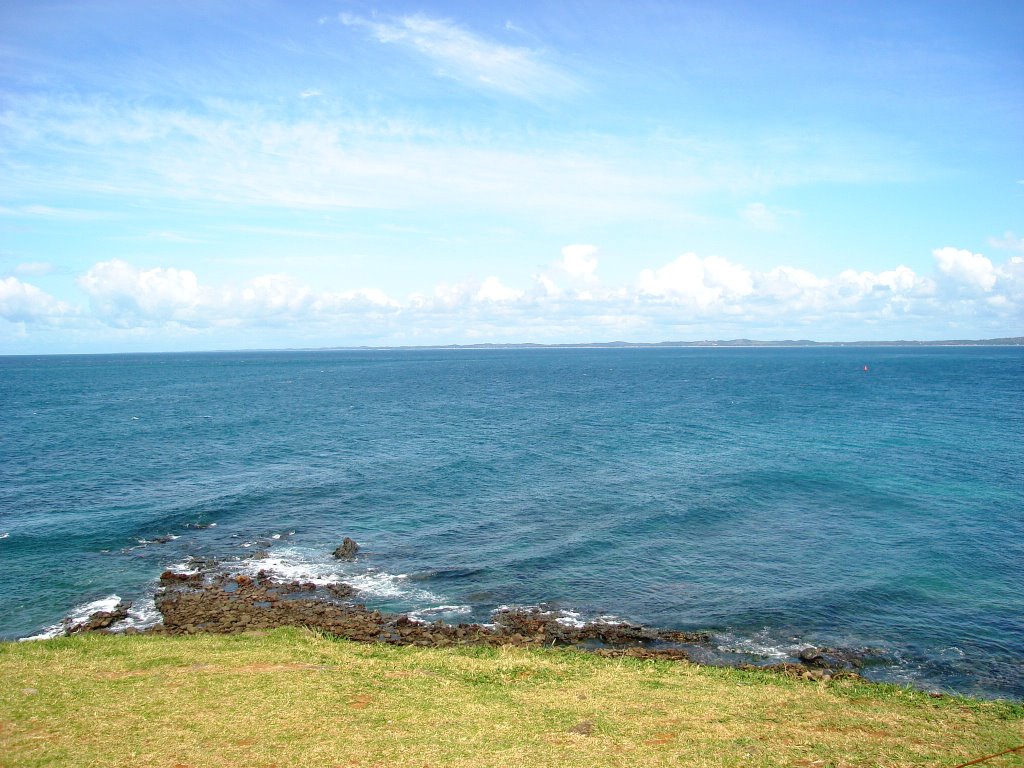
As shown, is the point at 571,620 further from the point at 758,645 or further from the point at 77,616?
the point at 77,616

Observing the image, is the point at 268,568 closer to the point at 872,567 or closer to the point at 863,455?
the point at 872,567

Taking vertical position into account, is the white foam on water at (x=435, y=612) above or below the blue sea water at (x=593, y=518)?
below

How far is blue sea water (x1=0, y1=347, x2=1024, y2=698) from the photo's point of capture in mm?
38312

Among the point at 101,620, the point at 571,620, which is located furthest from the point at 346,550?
the point at 571,620

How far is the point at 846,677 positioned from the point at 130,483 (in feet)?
219

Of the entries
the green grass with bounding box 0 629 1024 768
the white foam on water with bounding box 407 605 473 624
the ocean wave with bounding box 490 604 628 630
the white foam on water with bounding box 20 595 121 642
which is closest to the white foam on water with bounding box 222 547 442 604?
the white foam on water with bounding box 407 605 473 624

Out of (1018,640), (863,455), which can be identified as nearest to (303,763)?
(1018,640)

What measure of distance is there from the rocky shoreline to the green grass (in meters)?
3.25

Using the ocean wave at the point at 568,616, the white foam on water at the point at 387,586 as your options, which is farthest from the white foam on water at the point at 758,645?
the white foam on water at the point at 387,586

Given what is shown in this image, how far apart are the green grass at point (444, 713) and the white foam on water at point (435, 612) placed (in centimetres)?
700

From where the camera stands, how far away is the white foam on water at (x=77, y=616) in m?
35.5

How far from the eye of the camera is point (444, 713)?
23828mm

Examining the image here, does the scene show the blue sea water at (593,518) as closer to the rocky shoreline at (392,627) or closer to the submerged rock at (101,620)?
the submerged rock at (101,620)

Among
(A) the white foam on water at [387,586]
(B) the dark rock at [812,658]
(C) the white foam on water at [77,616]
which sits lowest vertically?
(B) the dark rock at [812,658]
